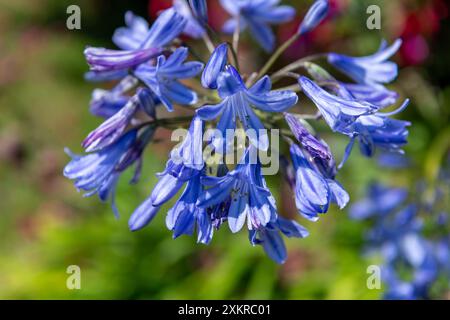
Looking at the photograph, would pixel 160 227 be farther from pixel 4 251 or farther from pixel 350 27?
pixel 350 27

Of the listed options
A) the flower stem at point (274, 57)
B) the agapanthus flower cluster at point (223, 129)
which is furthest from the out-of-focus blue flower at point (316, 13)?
the flower stem at point (274, 57)

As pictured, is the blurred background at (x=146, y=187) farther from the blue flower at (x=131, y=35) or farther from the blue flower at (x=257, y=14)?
the blue flower at (x=131, y=35)

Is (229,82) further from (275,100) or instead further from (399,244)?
(399,244)

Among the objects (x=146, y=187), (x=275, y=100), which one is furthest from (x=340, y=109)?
(x=146, y=187)

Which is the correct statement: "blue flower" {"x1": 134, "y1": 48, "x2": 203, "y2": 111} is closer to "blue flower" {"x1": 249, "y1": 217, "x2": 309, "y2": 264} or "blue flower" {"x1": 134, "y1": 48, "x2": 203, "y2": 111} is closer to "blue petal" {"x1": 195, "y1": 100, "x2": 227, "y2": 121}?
"blue petal" {"x1": 195, "y1": 100, "x2": 227, "y2": 121}

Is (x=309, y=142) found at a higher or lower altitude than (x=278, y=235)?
higher

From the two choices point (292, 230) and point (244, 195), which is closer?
point (244, 195)

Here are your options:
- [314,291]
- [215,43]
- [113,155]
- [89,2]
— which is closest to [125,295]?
[314,291]
